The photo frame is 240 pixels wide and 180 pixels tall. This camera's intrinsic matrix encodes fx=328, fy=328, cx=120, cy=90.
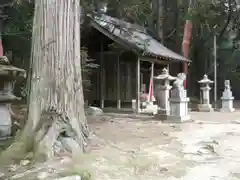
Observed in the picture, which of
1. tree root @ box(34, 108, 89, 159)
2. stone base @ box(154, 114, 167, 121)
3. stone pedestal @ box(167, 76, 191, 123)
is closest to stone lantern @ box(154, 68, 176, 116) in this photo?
stone base @ box(154, 114, 167, 121)

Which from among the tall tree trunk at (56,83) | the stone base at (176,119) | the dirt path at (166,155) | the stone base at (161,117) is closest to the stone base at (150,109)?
the stone base at (161,117)

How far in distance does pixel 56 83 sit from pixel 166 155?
A: 2271 mm

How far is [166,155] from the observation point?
5.74 meters

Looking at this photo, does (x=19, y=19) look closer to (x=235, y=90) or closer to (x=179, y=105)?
(x=179, y=105)

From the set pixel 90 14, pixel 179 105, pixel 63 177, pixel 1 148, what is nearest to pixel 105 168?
pixel 63 177

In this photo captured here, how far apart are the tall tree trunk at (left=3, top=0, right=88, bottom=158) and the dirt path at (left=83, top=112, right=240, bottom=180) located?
1.85 ft

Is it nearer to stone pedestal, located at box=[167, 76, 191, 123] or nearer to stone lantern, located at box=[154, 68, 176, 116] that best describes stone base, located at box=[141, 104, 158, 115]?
stone lantern, located at box=[154, 68, 176, 116]

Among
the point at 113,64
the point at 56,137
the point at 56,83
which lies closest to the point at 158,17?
the point at 113,64

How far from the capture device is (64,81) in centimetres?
550

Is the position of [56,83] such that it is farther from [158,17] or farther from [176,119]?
[158,17]

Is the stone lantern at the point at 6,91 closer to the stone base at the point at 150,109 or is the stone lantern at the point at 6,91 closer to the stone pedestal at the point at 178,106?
the stone pedestal at the point at 178,106

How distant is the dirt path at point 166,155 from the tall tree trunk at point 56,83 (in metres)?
0.56

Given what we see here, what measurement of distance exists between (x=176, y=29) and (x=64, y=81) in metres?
18.3

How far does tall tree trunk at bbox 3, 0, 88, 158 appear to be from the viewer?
525 cm
